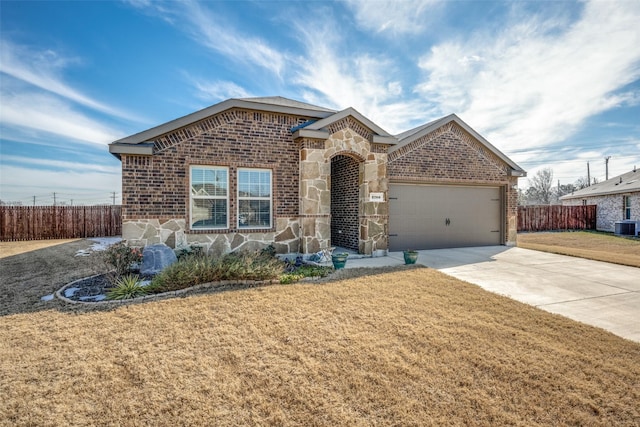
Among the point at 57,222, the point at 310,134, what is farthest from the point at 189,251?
the point at 57,222

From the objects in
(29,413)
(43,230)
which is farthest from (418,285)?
(43,230)

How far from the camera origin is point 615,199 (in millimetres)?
20844

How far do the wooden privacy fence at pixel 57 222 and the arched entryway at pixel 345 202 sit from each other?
40.6 feet

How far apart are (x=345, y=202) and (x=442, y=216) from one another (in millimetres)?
3798

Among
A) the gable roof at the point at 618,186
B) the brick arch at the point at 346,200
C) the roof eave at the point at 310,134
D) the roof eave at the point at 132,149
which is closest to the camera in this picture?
the roof eave at the point at 132,149

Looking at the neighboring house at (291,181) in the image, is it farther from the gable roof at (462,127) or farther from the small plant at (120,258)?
the small plant at (120,258)

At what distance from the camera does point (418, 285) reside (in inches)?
248

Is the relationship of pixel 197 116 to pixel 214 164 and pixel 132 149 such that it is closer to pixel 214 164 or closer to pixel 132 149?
pixel 214 164

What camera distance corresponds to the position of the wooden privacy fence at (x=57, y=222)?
1562 cm

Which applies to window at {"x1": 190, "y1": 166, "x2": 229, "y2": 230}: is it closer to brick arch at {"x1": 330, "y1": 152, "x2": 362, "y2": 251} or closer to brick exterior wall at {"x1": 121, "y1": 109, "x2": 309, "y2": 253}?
brick exterior wall at {"x1": 121, "y1": 109, "x2": 309, "y2": 253}

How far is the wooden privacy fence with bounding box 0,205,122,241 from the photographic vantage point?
15.6 m

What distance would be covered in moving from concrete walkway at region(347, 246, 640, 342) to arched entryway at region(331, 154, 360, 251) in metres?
1.59

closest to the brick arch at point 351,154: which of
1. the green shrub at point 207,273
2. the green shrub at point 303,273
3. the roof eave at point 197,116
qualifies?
the roof eave at point 197,116

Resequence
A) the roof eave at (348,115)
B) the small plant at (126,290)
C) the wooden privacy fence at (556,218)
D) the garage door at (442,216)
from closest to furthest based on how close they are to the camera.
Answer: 1. the small plant at (126,290)
2. the roof eave at (348,115)
3. the garage door at (442,216)
4. the wooden privacy fence at (556,218)
